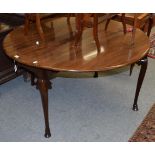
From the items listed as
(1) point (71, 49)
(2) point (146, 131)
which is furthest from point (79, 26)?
(2) point (146, 131)

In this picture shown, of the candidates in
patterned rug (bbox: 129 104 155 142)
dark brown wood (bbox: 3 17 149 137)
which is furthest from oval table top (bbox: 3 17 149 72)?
patterned rug (bbox: 129 104 155 142)

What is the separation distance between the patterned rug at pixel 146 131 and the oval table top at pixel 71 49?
573 mm

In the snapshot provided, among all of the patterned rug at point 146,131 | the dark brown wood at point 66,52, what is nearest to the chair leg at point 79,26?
the dark brown wood at point 66,52

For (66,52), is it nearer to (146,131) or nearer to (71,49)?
(71,49)

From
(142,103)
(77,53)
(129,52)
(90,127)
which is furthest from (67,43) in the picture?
(142,103)

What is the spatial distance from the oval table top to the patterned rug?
0.57m

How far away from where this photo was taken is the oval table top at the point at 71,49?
1626 mm

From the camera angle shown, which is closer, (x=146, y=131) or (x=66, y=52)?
(x=66, y=52)

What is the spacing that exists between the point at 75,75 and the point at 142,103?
2.40 feet

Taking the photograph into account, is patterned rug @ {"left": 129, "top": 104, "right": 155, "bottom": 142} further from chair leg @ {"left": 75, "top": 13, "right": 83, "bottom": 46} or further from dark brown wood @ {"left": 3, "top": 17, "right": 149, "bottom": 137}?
chair leg @ {"left": 75, "top": 13, "right": 83, "bottom": 46}

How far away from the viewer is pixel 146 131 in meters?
1.94

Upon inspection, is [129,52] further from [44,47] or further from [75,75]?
[75,75]

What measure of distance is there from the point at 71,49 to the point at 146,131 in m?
0.83
